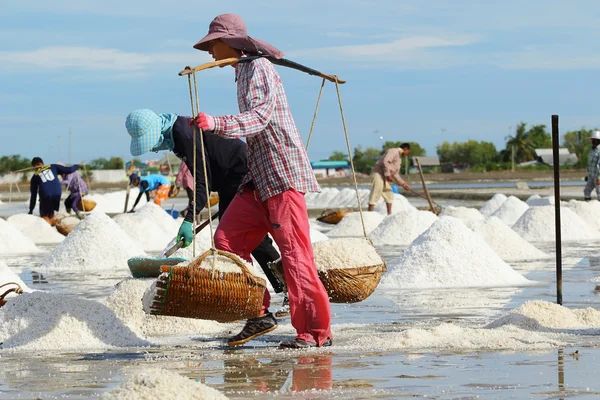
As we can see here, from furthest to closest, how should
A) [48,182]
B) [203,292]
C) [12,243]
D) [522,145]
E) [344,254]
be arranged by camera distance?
[522,145] → [48,182] → [12,243] → [344,254] → [203,292]

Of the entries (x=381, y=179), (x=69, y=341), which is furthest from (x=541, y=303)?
(x=381, y=179)

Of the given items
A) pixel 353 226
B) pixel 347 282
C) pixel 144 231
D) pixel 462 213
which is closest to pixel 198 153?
pixel 347 282

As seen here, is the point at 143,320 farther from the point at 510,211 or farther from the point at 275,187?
the point at 510,211

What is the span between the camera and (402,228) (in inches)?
555

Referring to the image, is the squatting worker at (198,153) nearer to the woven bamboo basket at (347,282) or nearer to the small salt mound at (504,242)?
the woven bamboo basket at (347,282)

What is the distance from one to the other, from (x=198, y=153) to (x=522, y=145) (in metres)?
105

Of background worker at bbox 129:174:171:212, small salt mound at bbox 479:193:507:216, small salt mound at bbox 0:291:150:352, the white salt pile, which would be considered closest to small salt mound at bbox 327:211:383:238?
the white salt pile

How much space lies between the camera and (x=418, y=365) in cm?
450

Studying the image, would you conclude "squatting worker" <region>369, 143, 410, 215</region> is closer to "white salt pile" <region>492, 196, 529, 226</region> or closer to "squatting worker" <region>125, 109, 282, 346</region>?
"white salt pile" <region>492, 196, 529, 226</region>

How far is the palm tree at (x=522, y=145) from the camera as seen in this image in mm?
108562

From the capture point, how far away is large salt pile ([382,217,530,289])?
27.6ft

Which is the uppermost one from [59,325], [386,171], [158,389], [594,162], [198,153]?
[198,153]

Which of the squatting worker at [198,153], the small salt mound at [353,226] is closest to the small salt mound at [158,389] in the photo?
the squatting worker at [198,153]

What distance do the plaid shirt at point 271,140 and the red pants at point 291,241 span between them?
63mm
